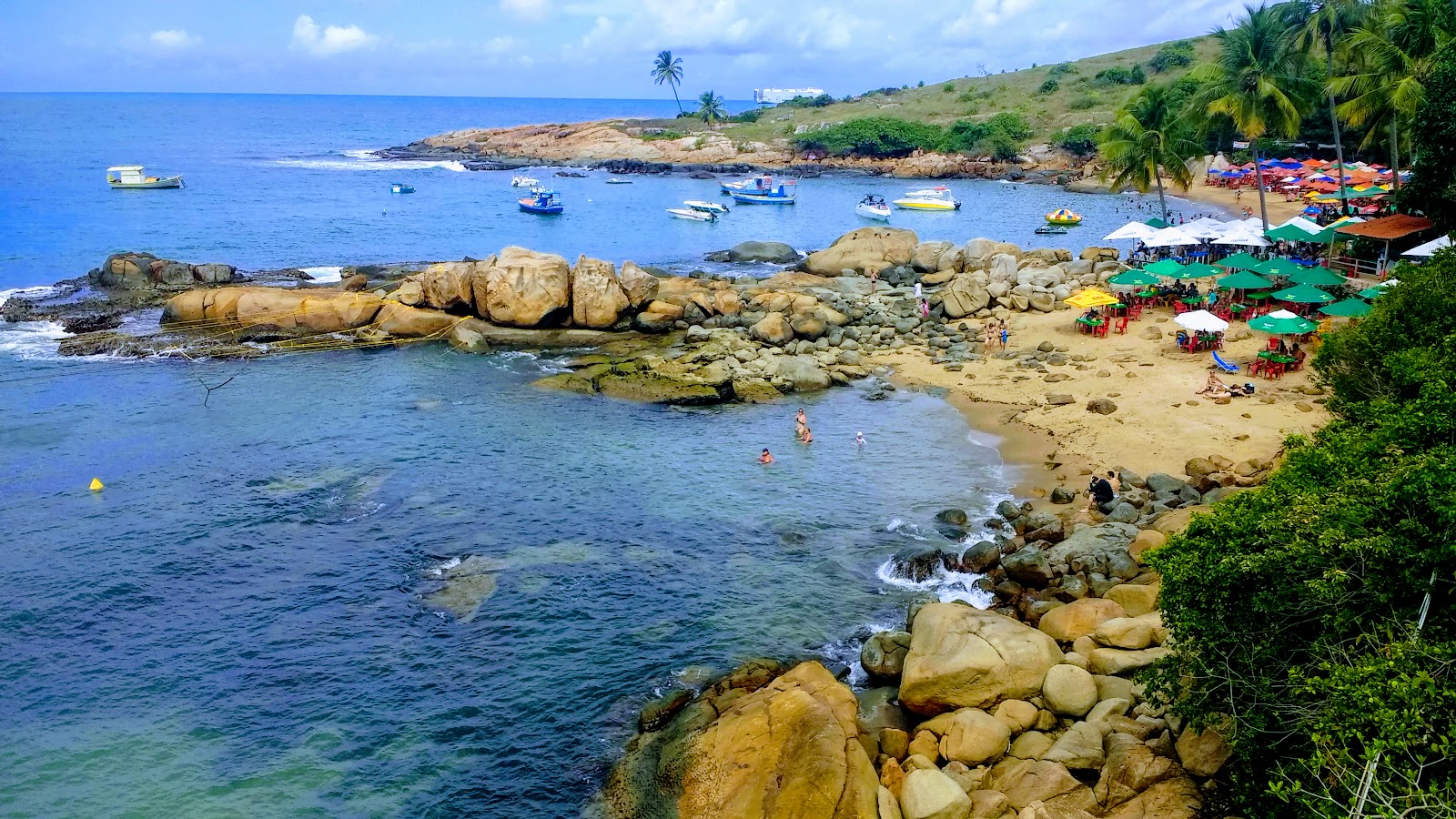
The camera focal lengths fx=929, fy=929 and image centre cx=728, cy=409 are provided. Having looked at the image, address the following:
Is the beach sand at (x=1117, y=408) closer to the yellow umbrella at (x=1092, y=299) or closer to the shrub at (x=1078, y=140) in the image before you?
the yellow umbrella at (x=1092, y=299)

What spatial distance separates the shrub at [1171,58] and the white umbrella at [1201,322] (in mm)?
126393

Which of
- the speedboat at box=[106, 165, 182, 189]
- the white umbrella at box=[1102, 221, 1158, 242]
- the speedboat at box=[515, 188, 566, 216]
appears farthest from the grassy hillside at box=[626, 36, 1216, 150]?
the speedboat at box=[106, 165, 182, 189]

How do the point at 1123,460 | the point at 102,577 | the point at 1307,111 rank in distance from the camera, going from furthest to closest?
the point at 1307,111 → the point at 1123,460 → the point at 102,577

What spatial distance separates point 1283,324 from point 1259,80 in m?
19.0

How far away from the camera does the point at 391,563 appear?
83.4 feet

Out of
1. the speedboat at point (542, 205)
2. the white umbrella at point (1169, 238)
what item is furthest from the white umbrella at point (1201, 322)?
the speedboat at point (542, 205)

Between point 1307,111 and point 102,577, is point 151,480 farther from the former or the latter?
point 1307,111

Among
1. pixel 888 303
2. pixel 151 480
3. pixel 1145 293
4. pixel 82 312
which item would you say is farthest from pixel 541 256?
pixel 1145 293

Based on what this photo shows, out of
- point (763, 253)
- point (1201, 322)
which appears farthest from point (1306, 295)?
point (763, 253)

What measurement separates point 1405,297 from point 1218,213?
66841mm

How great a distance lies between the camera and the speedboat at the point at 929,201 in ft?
316

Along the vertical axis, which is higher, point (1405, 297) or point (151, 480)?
point (1405, 297)

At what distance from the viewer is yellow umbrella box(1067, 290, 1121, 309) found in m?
41.8

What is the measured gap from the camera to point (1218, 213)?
8056 centimetres
